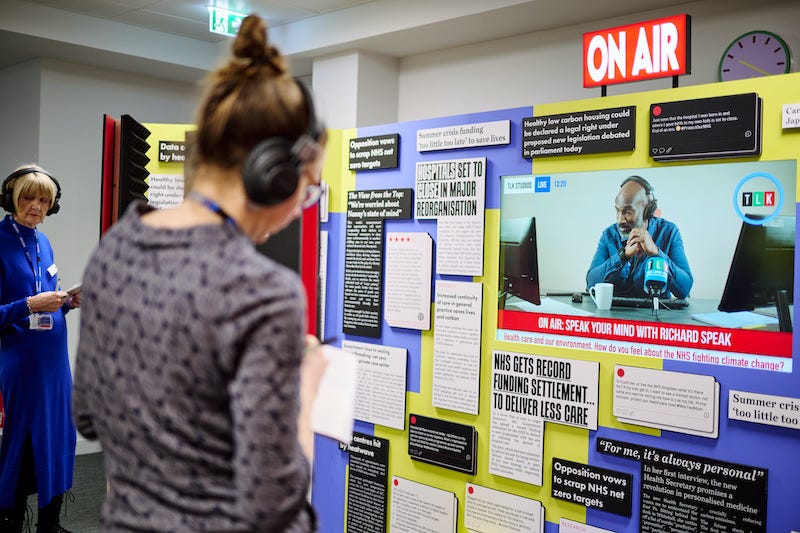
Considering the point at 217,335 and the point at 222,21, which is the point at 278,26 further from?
the point at 217,335

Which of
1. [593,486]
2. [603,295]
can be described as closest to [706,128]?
[603,295]

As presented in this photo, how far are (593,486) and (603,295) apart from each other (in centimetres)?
71

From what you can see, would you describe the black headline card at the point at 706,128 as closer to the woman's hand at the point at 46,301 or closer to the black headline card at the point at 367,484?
the black headline card at the point at 367,484

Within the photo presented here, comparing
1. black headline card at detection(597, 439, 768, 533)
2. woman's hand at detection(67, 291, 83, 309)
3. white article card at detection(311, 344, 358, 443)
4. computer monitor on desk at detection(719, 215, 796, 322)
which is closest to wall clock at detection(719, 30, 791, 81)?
computer monitor on desk at detection(719, 215, 796, 322)

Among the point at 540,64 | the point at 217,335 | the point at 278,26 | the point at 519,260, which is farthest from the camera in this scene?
the point at 278,26

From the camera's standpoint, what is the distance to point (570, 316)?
2.87m

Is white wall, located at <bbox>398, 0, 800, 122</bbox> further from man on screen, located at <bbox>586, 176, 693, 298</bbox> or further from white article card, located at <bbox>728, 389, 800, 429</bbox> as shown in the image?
white article card, located at <bbox>728, 389, 800, 429</bbox>

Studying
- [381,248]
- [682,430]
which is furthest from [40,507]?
[682,430]

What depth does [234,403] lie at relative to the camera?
87 centimetres

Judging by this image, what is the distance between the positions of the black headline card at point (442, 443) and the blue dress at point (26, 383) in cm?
170

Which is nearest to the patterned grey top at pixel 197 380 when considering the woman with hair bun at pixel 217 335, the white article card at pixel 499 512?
the woman with hair bun at pixel 217 335

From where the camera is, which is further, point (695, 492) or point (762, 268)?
point (695, 492)

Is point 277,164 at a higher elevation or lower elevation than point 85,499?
higher

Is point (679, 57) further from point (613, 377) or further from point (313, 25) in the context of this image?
point (313, 25)
